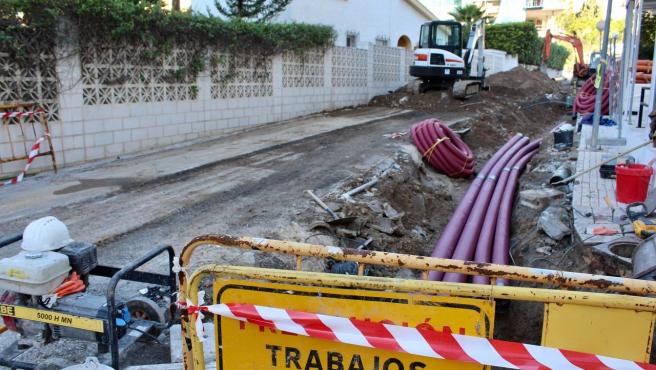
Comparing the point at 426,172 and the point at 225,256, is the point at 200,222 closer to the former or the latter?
A: the point at 225,256

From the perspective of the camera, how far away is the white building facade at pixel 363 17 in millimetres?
19688

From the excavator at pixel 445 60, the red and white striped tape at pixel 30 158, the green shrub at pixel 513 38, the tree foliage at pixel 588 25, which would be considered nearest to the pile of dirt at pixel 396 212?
the red and white striped tape at pixel 30 158

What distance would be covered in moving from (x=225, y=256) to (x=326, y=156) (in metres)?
5.33

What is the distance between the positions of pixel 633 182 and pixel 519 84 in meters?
21.0

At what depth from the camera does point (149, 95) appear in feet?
36.6

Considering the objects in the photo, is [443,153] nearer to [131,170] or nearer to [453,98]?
[131,170]

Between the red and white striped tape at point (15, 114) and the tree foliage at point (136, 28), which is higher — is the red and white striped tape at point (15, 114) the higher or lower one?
the lower one

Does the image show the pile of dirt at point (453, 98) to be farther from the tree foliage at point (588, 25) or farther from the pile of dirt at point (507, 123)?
the tree foliage at point (588, 25)

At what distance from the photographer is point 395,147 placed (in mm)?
11602

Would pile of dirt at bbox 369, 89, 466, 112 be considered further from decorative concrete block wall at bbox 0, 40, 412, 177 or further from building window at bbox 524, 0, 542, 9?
building window at bbox 524, 0, 542, 9

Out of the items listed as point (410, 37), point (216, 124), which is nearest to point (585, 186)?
point (216, 124)

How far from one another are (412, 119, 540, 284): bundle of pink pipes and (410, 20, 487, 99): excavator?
6.57m

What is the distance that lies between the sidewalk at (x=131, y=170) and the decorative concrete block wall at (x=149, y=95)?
36 cm

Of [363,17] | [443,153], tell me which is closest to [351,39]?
[363,17]
